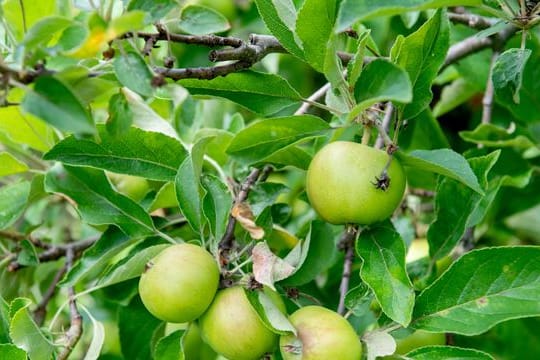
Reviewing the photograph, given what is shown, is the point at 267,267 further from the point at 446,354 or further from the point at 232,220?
the point at 446,354

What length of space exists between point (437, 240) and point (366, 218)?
1.14 feet

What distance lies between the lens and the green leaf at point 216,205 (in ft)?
3.77

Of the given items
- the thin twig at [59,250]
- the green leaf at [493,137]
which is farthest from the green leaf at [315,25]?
the thin twig at [59,250]

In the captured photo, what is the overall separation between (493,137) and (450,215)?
0.31m

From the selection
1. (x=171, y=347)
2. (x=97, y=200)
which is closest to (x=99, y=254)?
(x=97, y=200)

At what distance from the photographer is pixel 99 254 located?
124 centimetres

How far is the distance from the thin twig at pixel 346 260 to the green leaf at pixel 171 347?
236 mm

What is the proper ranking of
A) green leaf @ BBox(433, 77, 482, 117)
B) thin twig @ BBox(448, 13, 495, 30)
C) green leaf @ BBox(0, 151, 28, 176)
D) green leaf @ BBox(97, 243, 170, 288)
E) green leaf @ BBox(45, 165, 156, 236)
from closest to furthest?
green leaf @ BBox(97, 243, 170, 288) < green leaf @ BBox(45, 165, 156, 236) < green leaf @ BBox(0, 151, 28, 176) < thin twig @ BBox(448, 13, 495, 30) < green leaf @ BBox(433, 77, 482, 117)

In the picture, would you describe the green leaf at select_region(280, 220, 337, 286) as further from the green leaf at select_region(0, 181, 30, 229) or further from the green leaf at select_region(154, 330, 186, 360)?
the green leaf at select_region(0, 181, 30, 229)

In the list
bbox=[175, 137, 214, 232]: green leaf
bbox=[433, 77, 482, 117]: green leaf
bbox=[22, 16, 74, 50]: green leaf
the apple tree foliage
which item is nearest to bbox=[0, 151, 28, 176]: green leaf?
the apple tree foliage

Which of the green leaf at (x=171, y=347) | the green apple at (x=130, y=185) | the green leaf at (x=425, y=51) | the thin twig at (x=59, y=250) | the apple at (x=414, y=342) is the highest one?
the green leaf at (x=425, y=51)

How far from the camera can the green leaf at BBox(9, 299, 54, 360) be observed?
42.6 inches

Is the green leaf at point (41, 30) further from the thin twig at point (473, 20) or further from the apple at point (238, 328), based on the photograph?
the thin twig at point (473, 20)

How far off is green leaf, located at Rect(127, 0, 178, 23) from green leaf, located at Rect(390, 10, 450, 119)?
0.34 m
